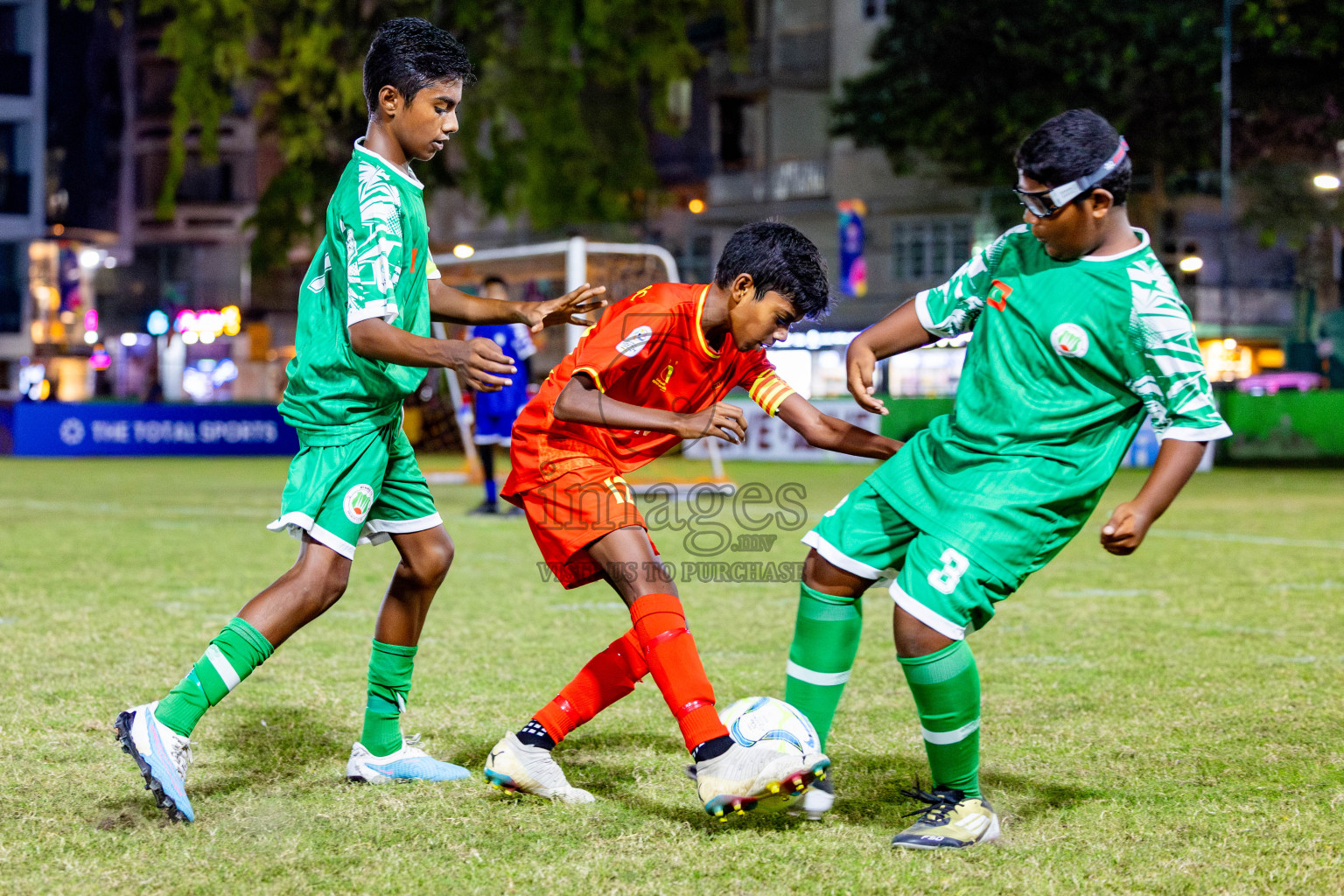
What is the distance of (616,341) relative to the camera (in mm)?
3223

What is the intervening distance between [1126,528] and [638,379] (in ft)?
3.96

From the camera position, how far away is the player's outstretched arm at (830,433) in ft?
10.7

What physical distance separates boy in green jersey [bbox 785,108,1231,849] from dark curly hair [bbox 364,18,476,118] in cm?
139

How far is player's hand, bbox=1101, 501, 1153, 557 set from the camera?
110 inches

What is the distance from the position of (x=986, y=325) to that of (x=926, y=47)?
24310mm

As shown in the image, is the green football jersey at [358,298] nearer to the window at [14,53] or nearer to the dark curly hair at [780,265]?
the dark curly hair at [780,265]

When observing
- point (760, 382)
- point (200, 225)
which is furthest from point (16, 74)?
point (760, 382)

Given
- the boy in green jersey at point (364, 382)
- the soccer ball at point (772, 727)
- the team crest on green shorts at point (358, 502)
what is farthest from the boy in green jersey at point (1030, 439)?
the team crest on green shorts at point (358, 502)

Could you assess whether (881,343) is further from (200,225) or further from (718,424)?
(200,225)

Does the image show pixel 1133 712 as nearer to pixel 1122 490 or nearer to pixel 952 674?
pixel 952 674

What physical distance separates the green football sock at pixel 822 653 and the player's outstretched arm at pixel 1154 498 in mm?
624

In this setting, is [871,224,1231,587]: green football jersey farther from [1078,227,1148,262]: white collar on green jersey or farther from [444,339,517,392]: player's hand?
[444,339,517,392]: player's hand

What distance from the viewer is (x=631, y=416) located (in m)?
3.15

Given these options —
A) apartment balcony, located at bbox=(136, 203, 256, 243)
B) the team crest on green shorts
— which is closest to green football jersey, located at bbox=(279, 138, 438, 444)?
the team crest on green shorts
